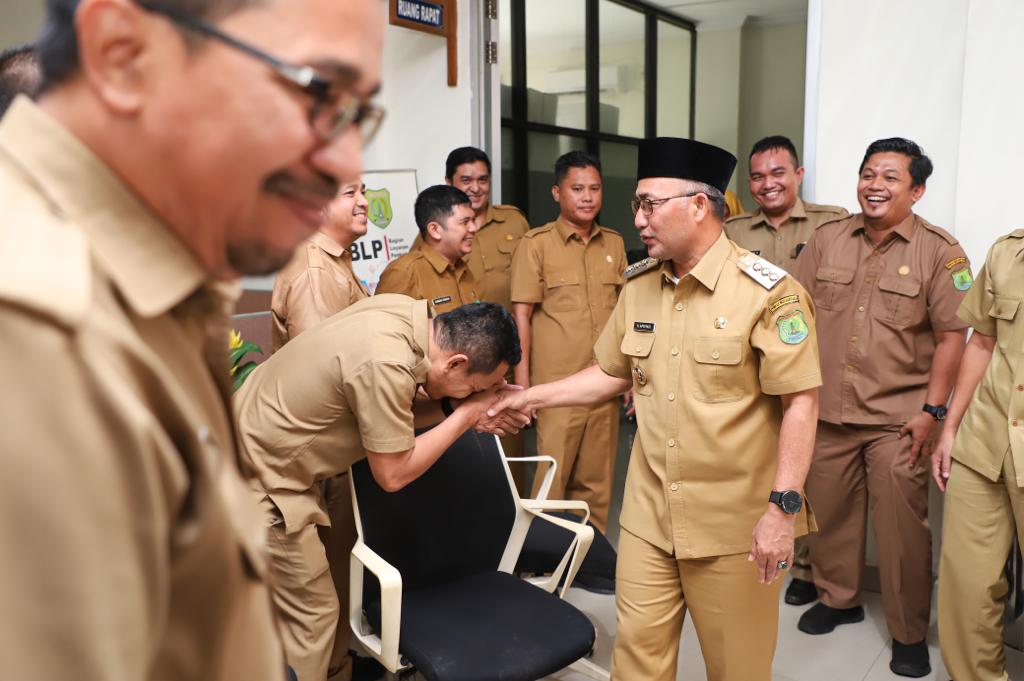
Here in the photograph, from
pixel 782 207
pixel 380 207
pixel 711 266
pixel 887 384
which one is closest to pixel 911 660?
pixel 887 384

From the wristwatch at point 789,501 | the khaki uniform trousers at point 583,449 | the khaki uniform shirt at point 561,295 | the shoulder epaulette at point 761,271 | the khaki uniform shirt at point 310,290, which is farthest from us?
the khaki uniform shirt at point 561,295

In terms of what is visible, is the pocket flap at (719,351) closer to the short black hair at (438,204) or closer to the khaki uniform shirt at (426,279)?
the khaki uniform shirt at (426,279)

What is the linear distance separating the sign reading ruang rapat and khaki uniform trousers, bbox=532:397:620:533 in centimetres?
205

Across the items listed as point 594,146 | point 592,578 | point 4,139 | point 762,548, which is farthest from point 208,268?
point 594,146

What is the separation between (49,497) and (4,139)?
0.81 ft

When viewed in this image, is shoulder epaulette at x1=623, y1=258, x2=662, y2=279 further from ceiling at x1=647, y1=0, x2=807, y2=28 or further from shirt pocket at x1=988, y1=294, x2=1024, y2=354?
ceiling at x1=647, y1=0, x2=807, y2=28

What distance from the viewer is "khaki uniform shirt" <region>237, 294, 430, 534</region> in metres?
1.98

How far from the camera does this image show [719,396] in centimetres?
196

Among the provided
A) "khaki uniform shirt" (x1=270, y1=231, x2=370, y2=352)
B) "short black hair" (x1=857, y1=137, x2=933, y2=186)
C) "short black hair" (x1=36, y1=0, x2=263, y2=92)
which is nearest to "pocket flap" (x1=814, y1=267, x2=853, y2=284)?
"short black hair" (x1=857, y1=137, x2=933, y2=186)

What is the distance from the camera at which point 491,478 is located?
250 cm

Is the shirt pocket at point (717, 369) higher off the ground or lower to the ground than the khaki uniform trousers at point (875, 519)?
higher

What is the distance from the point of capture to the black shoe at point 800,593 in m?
3.21

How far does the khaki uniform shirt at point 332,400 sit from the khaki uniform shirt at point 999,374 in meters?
1.60

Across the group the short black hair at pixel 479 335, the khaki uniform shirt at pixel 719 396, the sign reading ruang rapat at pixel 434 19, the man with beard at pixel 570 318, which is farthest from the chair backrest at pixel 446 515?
the sign reading ruang rapat at pixel 434 19
